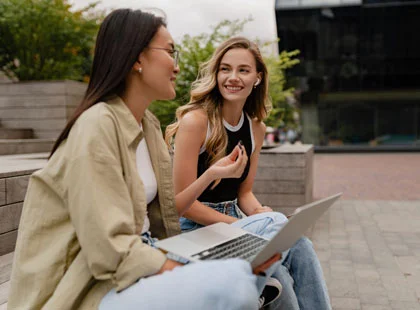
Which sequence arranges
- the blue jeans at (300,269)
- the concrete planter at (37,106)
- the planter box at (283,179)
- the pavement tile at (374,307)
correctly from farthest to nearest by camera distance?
the concrete planter at (37,106), the planter box at (283,179), the pavement tile at (374,307), the blue jeans at (300,269)

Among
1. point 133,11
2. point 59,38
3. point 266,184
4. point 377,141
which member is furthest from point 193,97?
point 377,141

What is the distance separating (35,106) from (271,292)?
30.8ft

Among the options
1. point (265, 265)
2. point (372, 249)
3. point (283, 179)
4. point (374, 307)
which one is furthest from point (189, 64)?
point (265, 265)

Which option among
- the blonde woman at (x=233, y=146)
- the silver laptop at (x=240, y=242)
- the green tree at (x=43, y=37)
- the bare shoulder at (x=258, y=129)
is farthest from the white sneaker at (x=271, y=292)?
the green tree at (x=43, y=37)

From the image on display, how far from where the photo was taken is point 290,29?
2462 centimetres

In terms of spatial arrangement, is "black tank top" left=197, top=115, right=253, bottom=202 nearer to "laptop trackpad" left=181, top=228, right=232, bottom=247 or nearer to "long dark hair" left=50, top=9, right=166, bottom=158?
"laptop trackpad" left=181, top=228, right=232, bottom=247

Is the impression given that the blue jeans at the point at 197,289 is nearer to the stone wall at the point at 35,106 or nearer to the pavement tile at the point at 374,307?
the pavement tile at the point at 374,307

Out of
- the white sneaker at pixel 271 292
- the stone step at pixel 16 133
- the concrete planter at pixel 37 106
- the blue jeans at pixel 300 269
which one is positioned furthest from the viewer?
the concrete planter at pixel 37 106

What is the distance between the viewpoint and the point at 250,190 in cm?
289

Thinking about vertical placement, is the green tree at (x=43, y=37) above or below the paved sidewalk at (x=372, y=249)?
above

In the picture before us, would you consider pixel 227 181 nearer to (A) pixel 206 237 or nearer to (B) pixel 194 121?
(B) pixel 194 121

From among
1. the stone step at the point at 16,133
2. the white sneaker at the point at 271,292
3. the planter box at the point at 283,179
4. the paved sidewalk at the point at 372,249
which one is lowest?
the paved sidewalk at the point at 372,249

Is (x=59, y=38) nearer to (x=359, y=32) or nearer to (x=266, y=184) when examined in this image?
(x=266, y=184)

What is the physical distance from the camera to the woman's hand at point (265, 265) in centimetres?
152
